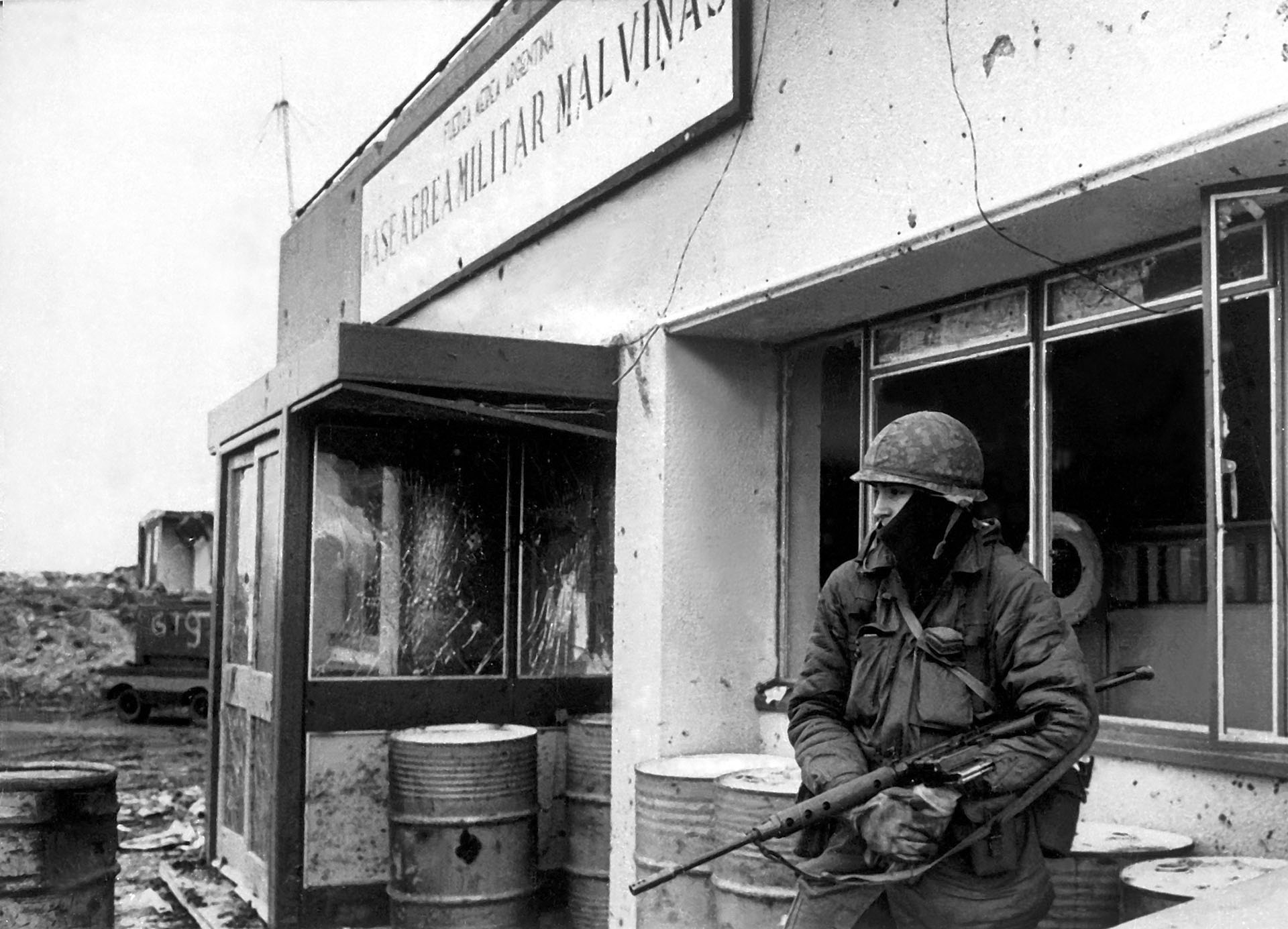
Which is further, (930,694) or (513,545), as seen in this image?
(513,545)

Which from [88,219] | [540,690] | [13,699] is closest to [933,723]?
[540,690]

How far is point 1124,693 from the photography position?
14.3 ft

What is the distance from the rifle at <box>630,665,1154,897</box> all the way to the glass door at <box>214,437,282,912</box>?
403 centimetres

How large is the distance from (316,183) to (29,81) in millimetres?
5737

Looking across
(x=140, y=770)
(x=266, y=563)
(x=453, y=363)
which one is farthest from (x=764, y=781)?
(x=140, y=770)

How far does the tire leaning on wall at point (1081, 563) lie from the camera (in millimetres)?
4402

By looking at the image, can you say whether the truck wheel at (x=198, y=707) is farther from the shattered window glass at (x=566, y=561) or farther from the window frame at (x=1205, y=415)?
the window frame at (x=1205, y=415)

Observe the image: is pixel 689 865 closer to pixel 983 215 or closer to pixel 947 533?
pixel 947 533

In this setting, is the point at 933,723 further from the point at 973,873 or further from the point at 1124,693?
the point at 1124,693

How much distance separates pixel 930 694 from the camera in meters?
3.05

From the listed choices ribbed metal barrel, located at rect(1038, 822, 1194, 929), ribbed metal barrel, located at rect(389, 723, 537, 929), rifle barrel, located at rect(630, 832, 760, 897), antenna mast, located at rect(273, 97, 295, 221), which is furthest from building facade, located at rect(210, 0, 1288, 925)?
antenna mast, located at rect(273, 97, 295, 221)

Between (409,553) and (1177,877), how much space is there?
15.4 feet

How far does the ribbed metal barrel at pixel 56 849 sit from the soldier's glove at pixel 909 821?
370cm

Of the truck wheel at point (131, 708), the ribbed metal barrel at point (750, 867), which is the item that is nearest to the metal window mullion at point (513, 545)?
the ribbed metal barrel at point (750, 867)
